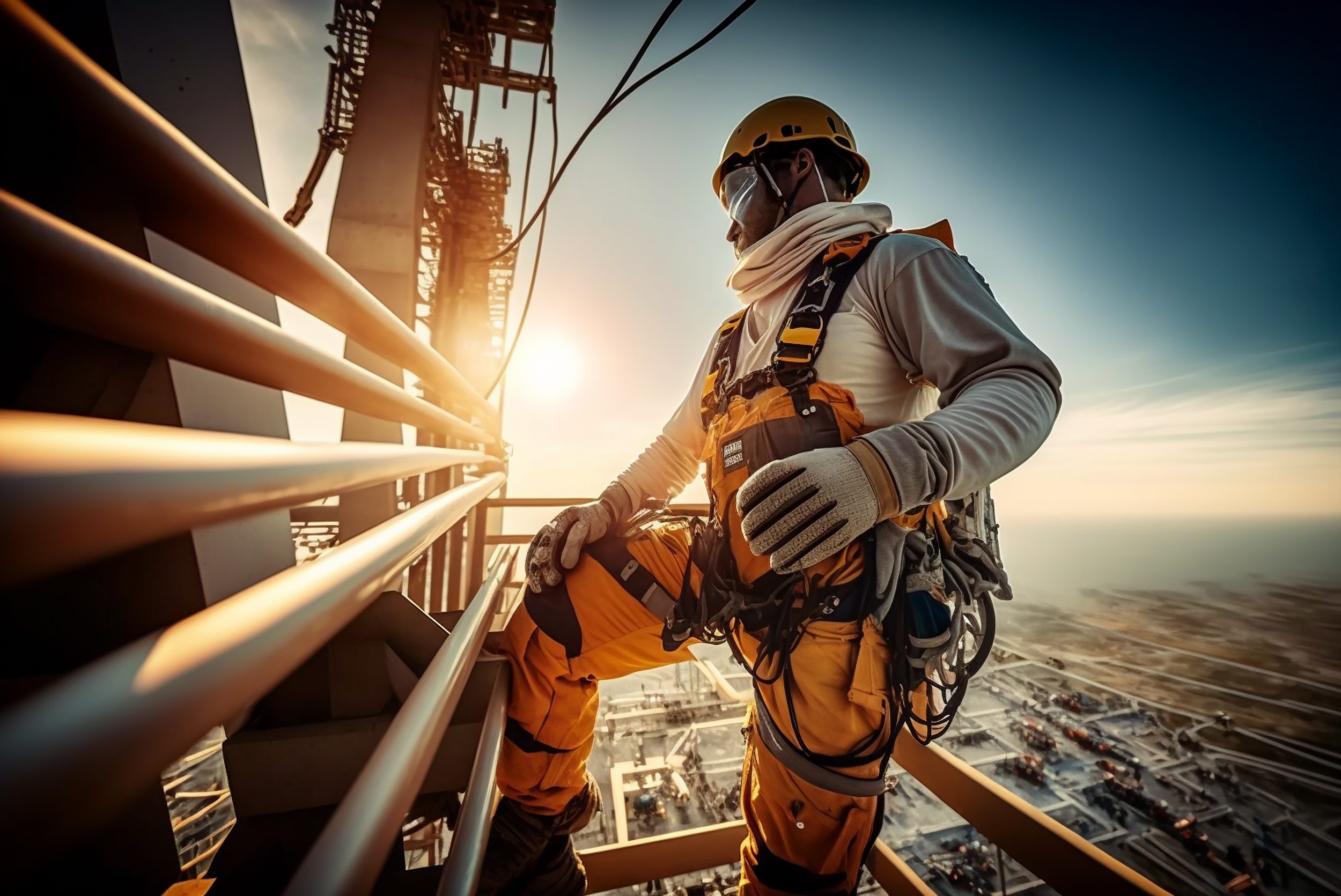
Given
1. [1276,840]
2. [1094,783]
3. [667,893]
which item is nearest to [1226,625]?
[1276,840]

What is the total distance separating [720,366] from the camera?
1981 mm

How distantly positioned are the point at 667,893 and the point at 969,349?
16.6 m

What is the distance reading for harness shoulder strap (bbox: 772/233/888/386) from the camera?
5.09ft

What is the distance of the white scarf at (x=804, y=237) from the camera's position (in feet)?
5.91

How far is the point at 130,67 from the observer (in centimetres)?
83

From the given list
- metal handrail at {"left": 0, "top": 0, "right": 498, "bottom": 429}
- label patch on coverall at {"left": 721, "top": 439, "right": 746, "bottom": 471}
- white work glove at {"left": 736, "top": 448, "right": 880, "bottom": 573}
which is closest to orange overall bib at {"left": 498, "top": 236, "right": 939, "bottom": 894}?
label patch on coverall at {"left": 721, "top": 439, "right": 746, "bottom": 471}

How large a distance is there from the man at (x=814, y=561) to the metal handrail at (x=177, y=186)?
3.23 feet

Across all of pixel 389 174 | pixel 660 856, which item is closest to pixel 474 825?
pixel 660 856

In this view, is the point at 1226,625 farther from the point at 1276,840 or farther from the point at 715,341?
the point at 715,341

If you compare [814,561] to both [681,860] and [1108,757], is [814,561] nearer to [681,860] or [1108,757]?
[681,860]

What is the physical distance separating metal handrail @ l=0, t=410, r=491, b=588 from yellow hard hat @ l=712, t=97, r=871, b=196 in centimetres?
250

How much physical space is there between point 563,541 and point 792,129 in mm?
2172

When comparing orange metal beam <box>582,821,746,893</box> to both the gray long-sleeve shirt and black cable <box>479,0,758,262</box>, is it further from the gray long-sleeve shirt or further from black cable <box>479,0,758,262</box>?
A: black cable <box>479,0,758,262</box>

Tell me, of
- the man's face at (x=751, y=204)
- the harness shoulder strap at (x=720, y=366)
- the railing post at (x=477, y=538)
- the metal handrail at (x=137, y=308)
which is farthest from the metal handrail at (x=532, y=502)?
the metal handrail at (x=137, y=308)
